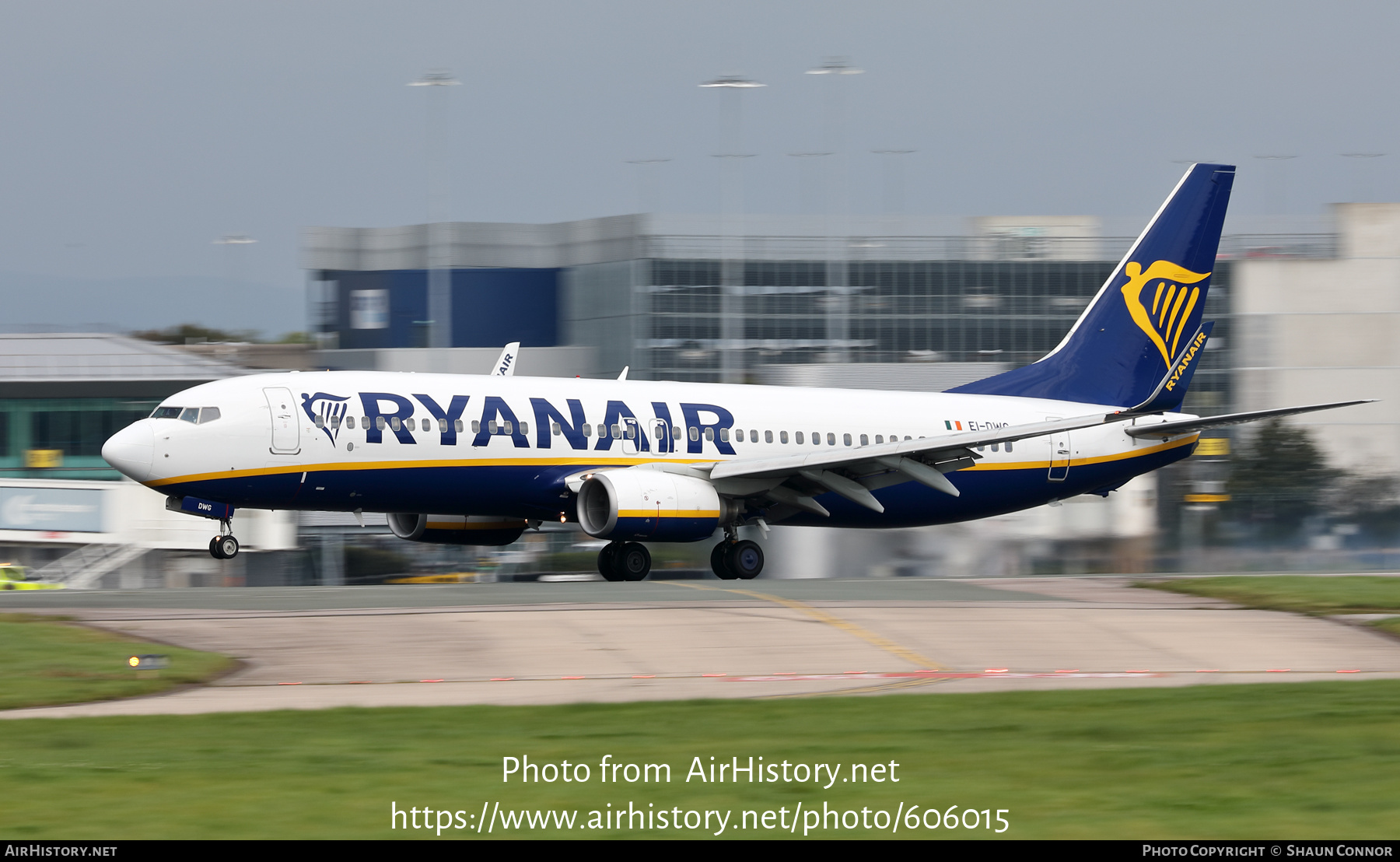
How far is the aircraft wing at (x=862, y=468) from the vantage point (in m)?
30.2

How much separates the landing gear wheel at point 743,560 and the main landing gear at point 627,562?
163 cm

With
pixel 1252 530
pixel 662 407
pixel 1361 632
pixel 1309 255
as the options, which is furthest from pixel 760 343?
pixel 1361 632

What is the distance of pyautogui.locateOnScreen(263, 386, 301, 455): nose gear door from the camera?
91.6 feet

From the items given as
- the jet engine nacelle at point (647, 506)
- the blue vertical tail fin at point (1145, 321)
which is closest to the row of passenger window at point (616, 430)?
the jet engine nacelle at point (647, 506)

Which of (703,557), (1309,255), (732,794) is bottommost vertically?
(703,557)

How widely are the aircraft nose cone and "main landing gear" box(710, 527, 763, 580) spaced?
10.8 metres

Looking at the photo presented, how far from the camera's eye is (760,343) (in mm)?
98812

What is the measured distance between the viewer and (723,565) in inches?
1257

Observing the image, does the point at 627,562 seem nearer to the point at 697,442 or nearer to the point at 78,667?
the point at 697,442

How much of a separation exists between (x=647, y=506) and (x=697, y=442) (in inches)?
126
